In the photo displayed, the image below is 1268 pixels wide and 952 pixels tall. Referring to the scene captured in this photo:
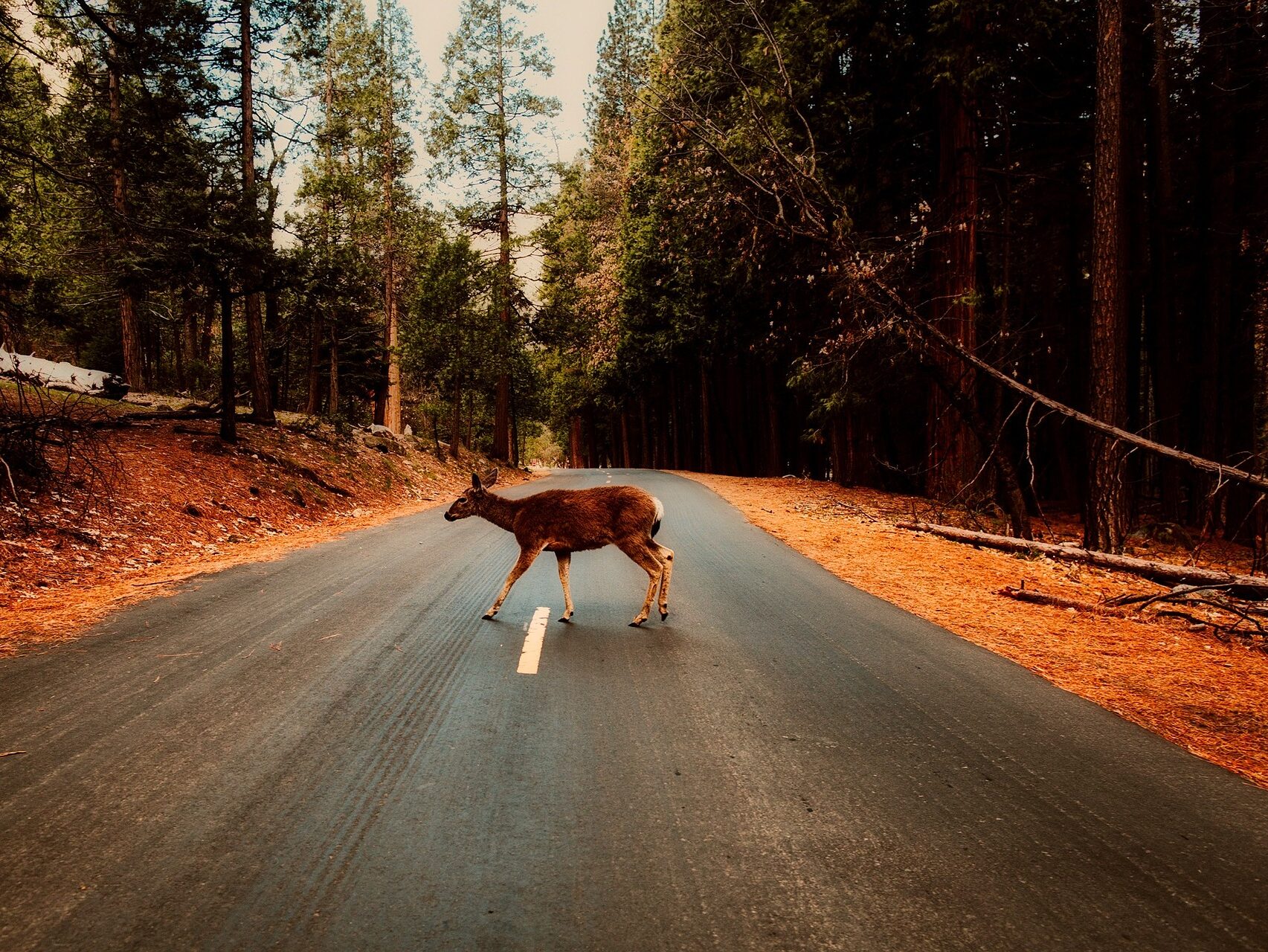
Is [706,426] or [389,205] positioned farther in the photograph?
[706,426]

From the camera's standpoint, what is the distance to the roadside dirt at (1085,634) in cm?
416

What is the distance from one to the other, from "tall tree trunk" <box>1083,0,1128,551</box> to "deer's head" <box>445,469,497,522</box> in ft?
29.6

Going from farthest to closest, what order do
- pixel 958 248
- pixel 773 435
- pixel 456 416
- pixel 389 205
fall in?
pixel 773 435
pixel 389 205
pixel 456 416
pixel 958 248

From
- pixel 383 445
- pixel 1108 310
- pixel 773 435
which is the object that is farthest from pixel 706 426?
pixel 1108 310

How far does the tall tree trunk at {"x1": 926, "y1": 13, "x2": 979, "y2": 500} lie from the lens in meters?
12.5

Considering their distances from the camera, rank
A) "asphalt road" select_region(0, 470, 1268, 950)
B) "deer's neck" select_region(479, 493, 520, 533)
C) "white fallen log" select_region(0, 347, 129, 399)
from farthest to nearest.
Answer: "white fallen log" select_region(0, 347, 129, 399)
"deer's neck" select_region(479, 493, 520, 533)
"asphalt road" select_region(0, 470, 1268, 950)

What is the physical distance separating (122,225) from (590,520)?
9.89 m

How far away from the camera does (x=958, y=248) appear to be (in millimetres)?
12914

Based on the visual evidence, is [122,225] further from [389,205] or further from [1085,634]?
[389,205]

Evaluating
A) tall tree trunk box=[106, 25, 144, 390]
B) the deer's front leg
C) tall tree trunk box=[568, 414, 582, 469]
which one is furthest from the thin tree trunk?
tall tree trunk box=[568, 414, 582, 469]

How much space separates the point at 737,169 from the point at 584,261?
68.0 feet

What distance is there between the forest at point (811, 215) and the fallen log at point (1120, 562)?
911 mm

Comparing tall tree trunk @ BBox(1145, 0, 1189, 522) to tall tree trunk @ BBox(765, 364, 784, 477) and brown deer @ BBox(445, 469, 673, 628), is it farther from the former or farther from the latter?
brown deer @ BBox(445, 469, 673, 628)

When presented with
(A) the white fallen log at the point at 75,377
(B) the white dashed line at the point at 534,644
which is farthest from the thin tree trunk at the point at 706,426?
(B) the white dashed line at the point at 534,644
